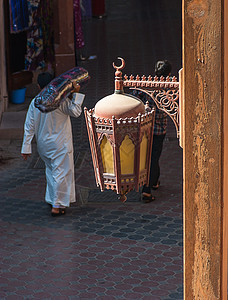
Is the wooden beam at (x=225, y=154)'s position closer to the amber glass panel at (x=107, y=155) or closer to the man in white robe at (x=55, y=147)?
the amber glass panel at (x=107, y=155)

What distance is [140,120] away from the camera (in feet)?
13.3

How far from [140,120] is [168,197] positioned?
4776mm

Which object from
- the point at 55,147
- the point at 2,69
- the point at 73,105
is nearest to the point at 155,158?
the point at 55,147

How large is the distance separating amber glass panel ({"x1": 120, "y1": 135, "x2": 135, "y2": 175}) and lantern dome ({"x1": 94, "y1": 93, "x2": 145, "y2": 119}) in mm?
177

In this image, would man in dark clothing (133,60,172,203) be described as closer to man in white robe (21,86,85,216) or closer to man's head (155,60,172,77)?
man's head (155,60,172,77)

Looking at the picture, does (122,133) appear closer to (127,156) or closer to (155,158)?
(127,156)

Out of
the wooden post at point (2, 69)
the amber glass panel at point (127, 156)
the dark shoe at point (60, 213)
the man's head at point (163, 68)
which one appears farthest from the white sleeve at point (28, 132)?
the wooden post at point (2, 69)

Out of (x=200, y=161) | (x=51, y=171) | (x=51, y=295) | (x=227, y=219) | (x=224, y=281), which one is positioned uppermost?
(x=200, y=161)

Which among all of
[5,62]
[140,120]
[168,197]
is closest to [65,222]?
[168,197]

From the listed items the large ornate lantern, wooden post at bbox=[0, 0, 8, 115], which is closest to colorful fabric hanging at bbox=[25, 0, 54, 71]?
wooden post at bbox=[0, 0, 8, 115]

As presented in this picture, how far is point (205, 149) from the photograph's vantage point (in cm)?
328

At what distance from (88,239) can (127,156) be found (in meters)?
3.59

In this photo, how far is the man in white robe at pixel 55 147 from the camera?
312 inches

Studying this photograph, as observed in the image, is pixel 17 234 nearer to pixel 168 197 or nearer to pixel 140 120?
pixel 168 197
